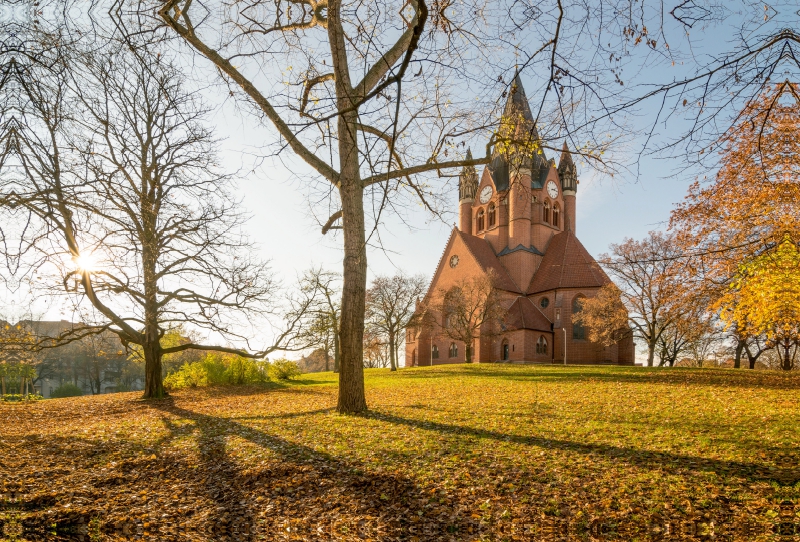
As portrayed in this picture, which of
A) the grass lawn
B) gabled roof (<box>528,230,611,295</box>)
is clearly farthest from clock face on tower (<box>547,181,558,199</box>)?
the grass lawn

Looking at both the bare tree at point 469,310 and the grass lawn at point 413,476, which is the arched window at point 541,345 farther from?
the grass lawn at point 413,476

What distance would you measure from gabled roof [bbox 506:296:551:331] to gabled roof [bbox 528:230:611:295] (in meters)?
1.72

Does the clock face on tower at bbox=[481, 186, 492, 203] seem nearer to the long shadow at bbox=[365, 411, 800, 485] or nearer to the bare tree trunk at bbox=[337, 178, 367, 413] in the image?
the bare tree trunk at bbox=[337, 178, 367, 413]

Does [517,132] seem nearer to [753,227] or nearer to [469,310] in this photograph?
[753,227]

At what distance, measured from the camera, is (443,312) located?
3594 centimetres

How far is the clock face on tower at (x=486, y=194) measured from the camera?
4625 centimetres

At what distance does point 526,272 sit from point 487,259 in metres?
3.50

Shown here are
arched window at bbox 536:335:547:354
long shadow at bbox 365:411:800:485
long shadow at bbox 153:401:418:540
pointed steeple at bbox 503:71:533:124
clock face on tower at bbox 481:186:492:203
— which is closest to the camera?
pointed steeple at bbox 503:71:533:124

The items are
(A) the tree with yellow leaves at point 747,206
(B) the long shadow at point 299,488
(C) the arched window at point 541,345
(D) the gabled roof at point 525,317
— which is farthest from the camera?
(C) the arched window at point 541,345

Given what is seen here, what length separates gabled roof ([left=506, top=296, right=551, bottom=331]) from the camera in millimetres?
37969

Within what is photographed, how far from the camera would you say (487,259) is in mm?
42375

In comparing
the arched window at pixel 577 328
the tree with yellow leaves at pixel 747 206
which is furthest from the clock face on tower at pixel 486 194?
the tree with yellow leaves at pixel 747 206

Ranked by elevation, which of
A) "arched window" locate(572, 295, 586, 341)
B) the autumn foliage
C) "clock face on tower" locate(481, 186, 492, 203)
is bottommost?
"arched window" locate(572, 295, 586, 341)

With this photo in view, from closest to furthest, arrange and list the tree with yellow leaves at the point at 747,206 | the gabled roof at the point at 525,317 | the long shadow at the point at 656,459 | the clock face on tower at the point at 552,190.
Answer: the long shadow at the point at 656,459 < the tree with yellow leaves at the point at 747,206 < the gabled roof at the point at 525,317 < the clock face on tower at the point at 552,190
